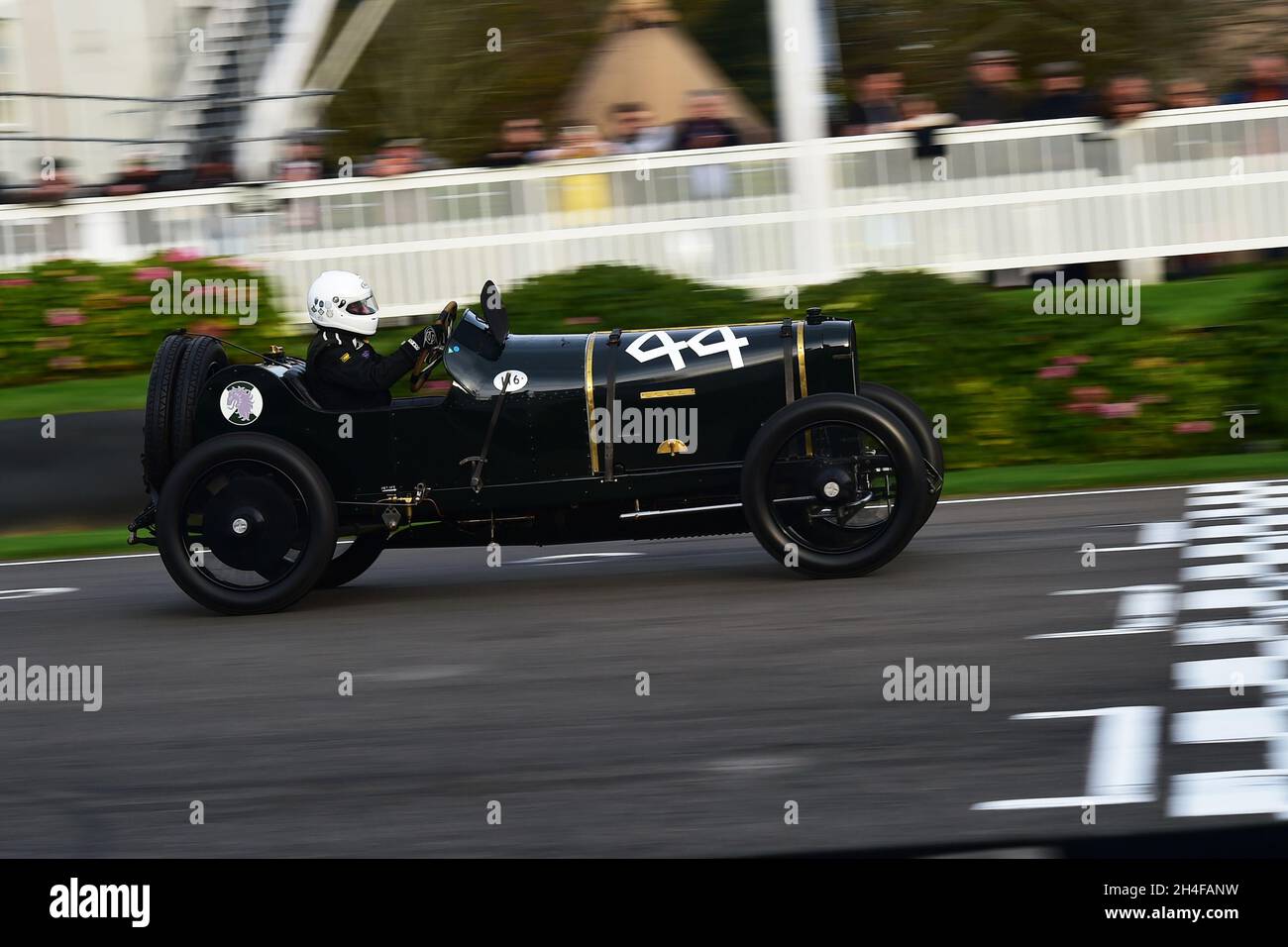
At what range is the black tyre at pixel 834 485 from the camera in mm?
7621

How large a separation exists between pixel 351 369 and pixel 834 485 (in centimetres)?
222

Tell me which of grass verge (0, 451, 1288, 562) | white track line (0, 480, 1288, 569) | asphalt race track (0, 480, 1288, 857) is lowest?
asphalt race track (0, 480, 1288, 857)

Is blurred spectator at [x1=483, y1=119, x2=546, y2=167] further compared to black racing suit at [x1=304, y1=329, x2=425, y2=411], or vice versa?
blurred spectator at [x1=483, y1=119, x2=546, y2=167]

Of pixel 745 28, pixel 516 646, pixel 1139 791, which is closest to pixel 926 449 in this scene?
pixel 516 646

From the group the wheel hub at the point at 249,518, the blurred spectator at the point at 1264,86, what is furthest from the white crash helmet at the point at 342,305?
the blurred spectator at the point at 1264,86

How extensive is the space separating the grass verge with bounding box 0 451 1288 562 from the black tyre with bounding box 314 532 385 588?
2516 millimetres

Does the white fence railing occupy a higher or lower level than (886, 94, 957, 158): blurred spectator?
lower

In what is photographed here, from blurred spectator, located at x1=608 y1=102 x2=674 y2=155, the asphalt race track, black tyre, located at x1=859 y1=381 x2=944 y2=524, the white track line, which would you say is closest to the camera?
the asphalt race track

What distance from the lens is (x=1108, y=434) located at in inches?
468

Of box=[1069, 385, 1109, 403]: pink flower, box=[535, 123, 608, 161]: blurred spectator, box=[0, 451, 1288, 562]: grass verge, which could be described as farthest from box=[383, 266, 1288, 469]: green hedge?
box=[535, 123, 608, 161]: blurred spectator

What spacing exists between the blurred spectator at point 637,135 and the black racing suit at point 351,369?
6.41 metres

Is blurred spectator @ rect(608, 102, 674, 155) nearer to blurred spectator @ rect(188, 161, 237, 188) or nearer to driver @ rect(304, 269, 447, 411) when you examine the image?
blurred spectator @ rect(188, 161, 237, 188)

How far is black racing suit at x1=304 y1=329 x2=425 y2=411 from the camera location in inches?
317

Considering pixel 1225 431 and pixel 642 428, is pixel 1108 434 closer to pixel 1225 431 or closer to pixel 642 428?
pixel 1225 431
